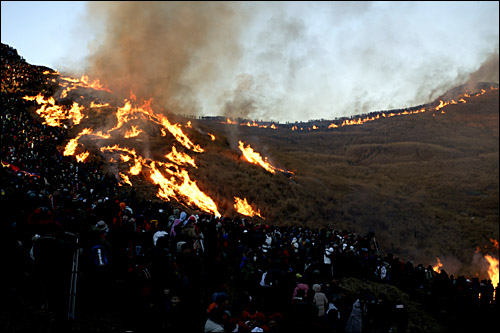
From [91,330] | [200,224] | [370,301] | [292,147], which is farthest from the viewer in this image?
[292,147]

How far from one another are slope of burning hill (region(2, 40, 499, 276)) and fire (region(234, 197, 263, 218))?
0.90 feet

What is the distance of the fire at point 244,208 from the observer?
97.0ft

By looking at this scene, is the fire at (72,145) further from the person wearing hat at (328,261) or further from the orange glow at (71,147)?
the person wearing hat at (328,261)

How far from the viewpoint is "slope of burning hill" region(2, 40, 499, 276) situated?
30000 mm

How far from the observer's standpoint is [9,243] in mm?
7266

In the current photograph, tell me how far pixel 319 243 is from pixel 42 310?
11.7 metres

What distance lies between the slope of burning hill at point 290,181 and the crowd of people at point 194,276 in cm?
1331

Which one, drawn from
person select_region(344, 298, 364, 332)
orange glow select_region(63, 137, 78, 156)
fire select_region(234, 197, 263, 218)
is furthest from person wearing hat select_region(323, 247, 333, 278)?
orange glow select_region(63, 137, 78, 156)

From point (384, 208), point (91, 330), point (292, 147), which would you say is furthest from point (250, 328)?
point (292, 147)

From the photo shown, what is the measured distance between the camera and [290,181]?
4000cm

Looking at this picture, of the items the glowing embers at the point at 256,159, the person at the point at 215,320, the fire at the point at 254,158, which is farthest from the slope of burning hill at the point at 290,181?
the person at the point at 215,320

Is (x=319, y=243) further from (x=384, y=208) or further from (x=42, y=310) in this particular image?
(x=384, y=208)

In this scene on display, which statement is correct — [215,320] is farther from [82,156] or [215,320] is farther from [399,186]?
[399,186]

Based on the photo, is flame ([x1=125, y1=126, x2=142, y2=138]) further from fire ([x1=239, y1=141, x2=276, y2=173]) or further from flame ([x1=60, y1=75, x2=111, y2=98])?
flame ([x1=60, y1=75, x2=111, y2=98])
